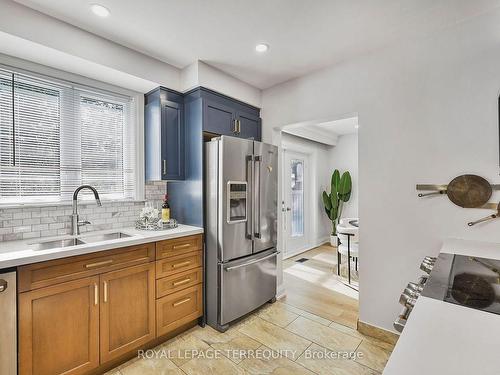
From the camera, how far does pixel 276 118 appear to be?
3.13 m

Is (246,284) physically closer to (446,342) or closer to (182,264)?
(182,264)

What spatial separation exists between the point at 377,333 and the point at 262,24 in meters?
2.80

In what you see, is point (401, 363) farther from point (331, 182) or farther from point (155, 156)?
point (331, 182)

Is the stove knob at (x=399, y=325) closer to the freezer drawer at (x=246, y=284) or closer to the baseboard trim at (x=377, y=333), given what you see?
the baseboard trim at (x=377, y=333)

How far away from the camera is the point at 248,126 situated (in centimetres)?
312

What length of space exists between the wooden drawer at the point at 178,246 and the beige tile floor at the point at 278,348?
78cm

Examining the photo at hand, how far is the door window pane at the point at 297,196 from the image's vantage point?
5215 mm

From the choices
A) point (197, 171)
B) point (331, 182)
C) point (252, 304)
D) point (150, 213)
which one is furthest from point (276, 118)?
point (331, 182)

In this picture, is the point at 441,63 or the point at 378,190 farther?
the point at 378,190

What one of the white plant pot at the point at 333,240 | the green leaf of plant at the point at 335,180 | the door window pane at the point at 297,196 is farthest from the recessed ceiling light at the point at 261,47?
the white plant pot at the point at 333,240

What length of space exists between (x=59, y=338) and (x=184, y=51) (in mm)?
2438

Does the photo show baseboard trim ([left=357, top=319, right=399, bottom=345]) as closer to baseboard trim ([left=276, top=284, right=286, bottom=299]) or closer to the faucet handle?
baseboard trim ([left=276, top=284, right=286, bottom=299])

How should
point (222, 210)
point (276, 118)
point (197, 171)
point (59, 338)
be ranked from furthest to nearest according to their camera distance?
point (276, 118)
point (197, 171)
point (222, 210)
point (59, 338)

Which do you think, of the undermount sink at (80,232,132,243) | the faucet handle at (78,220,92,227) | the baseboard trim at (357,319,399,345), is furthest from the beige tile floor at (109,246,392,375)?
the faucet handle at (78,220,92,227)
